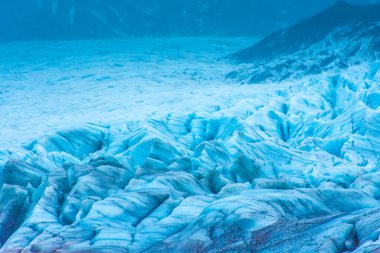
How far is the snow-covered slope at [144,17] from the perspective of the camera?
47375mm

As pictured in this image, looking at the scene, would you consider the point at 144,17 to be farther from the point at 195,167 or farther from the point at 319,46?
the point at 195,167

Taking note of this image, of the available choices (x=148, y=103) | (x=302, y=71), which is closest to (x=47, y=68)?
(x=148, y=103)

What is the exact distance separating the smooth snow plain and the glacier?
0.13 ft

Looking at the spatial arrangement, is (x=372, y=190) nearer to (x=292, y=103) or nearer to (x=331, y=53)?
(x=292, y=103)

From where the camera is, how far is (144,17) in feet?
160

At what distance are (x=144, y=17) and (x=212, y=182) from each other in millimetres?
41234

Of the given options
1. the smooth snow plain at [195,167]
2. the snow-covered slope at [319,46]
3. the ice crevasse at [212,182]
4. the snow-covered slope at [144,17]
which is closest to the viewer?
the ice crevasse at [212,182]

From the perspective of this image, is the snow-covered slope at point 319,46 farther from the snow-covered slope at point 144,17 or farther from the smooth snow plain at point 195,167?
the snow-covered slope at point 144,17

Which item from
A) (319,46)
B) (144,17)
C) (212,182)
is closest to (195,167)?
(212,182)

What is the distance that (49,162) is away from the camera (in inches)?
473

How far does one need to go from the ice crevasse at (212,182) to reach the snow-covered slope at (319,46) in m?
5.91

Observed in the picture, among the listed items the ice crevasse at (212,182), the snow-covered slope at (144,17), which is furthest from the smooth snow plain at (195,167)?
the snow-covered slope at (144,17)

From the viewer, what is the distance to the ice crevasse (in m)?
6.91

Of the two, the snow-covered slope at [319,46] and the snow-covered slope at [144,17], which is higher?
the snow-covered slope at [144,17]
